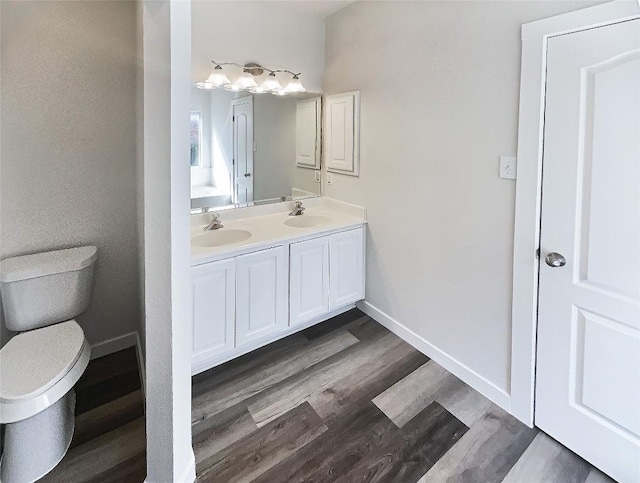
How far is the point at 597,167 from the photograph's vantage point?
57.9 inches

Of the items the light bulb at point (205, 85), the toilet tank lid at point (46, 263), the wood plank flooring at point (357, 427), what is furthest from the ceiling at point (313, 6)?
the wood plank flooring at point (357, 427)

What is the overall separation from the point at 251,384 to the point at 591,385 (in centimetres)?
174

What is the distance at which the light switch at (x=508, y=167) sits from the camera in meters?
1.75

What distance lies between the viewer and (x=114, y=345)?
239cm

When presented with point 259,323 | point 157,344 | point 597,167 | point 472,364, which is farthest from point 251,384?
point 597,167

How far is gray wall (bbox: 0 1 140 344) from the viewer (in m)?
1.87

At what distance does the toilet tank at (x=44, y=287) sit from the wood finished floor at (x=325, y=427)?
0.50 m

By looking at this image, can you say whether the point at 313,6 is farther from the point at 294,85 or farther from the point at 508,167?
the point at 508,167

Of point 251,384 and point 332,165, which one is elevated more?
point 332,165

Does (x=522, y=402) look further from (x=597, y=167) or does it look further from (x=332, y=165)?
(x=332, y=165)

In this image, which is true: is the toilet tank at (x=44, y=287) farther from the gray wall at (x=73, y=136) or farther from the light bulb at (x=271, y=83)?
the light bulb at (x=271, y=83)

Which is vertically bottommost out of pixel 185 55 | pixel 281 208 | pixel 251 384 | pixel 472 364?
pixel 251 384

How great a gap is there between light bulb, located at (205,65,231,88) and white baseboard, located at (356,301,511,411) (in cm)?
202

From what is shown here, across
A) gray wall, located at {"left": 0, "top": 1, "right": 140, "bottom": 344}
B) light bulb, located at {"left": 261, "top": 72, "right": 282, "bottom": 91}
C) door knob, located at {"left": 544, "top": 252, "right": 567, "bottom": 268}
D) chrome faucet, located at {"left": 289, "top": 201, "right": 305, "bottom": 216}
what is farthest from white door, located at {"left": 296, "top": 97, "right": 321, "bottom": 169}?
door knob, located at {"left": 544, "top": 252, "right": 567, "bottom": 268}
